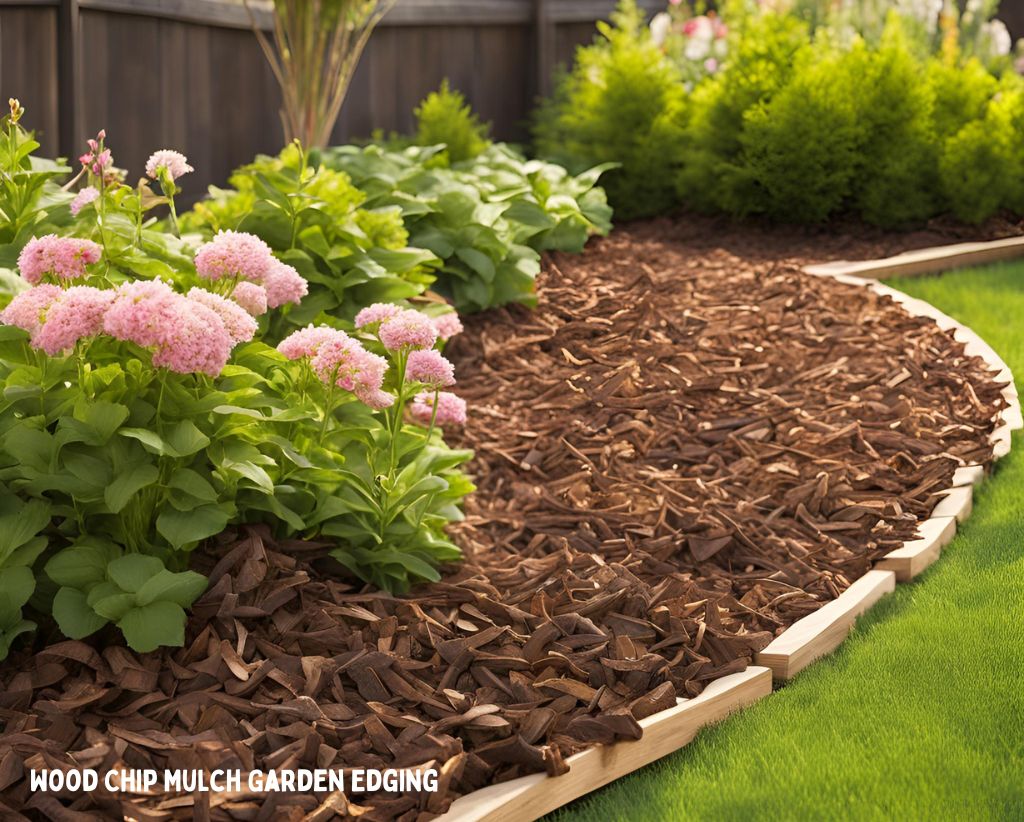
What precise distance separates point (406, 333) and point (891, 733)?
4.70ft

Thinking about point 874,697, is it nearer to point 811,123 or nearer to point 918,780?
point 918,780

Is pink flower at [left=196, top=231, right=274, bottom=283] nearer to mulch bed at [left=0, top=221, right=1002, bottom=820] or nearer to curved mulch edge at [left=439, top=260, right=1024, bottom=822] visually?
mulch bed at [left=0, top=221, right=1002, bottom=820]

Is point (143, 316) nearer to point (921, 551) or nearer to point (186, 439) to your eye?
point (186, 439)

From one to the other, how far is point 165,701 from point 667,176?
554 cm

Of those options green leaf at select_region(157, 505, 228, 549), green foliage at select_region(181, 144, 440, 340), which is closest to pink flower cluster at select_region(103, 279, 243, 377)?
green leaf at select_region(157, 505, 228, 549)

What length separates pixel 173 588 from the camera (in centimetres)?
279

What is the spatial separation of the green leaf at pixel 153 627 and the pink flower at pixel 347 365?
2.10 feet

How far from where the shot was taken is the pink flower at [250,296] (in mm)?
2963

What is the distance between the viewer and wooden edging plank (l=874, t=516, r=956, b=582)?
138 inches

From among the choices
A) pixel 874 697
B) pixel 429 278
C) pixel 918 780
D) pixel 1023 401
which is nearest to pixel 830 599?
pixel 874 697

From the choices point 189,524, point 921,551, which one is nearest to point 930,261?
point 921,551

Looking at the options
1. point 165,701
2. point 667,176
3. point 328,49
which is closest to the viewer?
point 165,701

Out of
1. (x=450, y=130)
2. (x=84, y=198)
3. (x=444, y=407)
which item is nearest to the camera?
(x=84, y=198)

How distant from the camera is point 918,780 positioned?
2.48 meters
